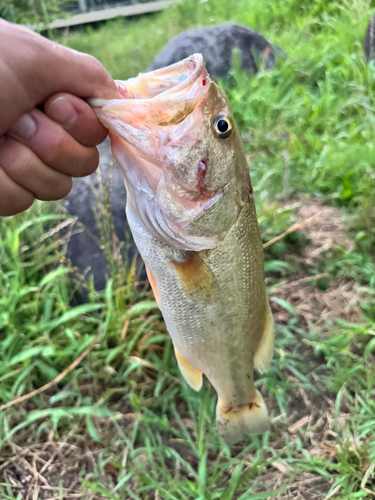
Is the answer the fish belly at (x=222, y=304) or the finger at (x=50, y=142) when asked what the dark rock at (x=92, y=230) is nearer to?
the fish belly at (x=222, y=304)

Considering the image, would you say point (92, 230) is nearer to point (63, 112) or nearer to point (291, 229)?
point (291, 229)

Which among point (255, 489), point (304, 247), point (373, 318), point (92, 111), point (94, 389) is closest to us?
point (92, 111)

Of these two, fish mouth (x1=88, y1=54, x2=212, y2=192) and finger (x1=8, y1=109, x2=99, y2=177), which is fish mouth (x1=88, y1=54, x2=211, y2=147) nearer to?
fish mouth (x1=88, y1=54, x2=212, y2=192)

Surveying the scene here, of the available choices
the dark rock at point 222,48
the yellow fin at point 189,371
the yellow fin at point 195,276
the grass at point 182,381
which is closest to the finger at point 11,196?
the yellow fin at point 195,276

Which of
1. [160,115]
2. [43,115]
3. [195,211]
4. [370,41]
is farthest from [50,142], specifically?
[370,41]

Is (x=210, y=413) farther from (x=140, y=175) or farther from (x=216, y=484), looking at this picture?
(x=140, y=175)

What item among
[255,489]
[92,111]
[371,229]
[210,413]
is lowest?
[255,489]

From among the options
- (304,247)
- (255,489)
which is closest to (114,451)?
(255,489)
